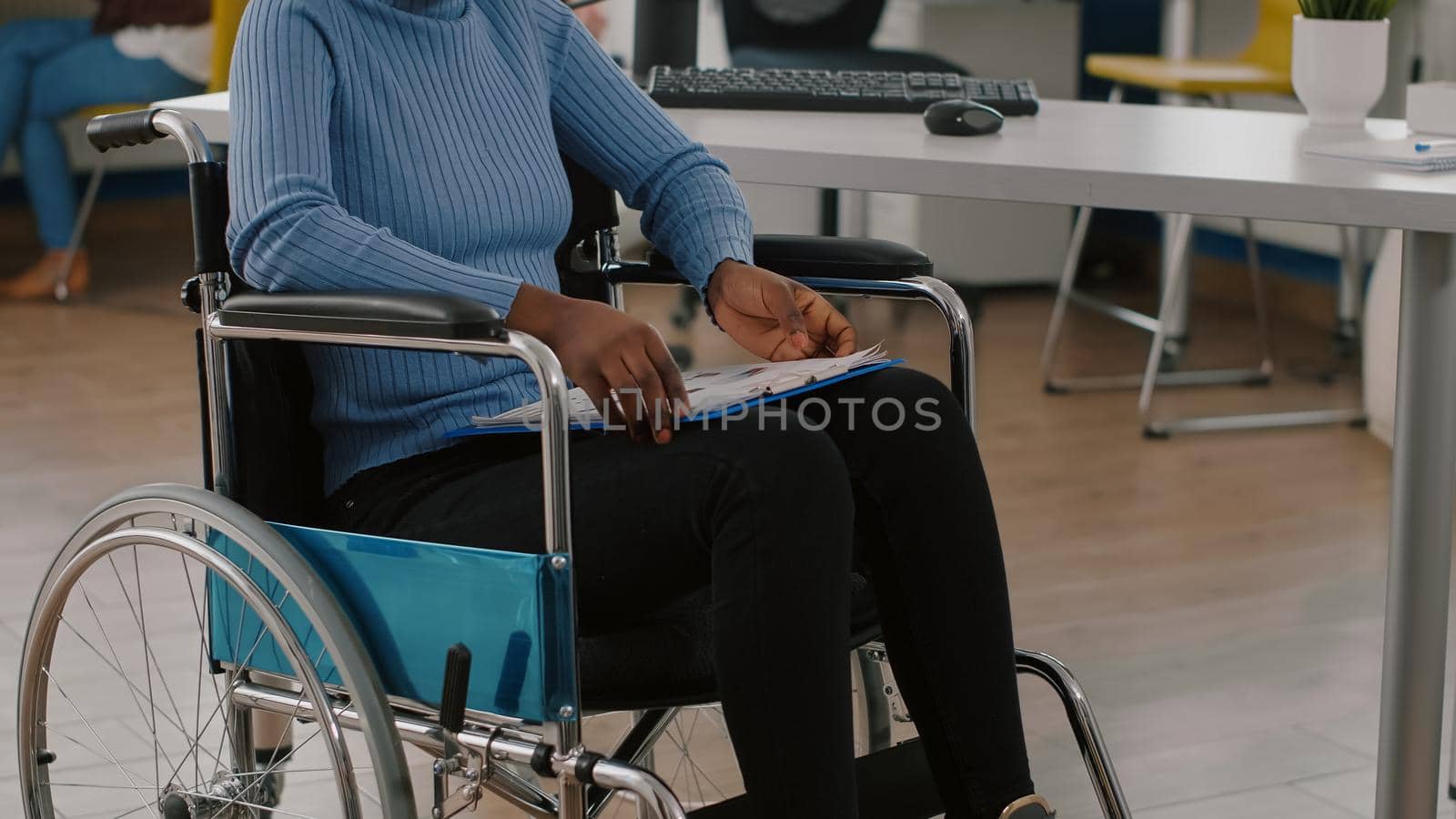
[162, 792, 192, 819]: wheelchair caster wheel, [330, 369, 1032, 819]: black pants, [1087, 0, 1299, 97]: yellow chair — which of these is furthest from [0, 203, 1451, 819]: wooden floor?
[1087, 0, 1299, 97]: yellow chair

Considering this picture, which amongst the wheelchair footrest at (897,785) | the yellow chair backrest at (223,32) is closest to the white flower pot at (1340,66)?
the wheelchair footrest at (897,785)

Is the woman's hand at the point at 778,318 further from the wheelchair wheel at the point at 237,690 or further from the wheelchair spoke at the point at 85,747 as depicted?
the wheelchair spoke at the point at 85,747

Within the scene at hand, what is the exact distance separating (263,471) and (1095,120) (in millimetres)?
1021

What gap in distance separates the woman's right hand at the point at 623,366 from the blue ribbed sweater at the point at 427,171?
69mm

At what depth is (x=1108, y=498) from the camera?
2.76 meters

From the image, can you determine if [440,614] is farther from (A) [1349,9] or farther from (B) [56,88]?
(B) [56,88]

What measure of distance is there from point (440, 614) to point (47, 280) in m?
3.58

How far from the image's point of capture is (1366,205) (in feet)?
4.32

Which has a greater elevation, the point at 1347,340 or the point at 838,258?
the point at 838,258

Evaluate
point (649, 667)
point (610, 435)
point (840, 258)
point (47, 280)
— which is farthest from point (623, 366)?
point (47, 280)

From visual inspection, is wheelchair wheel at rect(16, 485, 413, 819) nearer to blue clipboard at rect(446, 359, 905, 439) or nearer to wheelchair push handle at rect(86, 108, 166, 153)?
blue clipboard at rect(446, 359, 905, 439)

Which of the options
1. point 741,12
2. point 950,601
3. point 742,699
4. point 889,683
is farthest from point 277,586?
point 741,12

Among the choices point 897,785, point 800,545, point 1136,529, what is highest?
point 800,545

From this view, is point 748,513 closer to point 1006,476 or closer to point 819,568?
point 819,568
